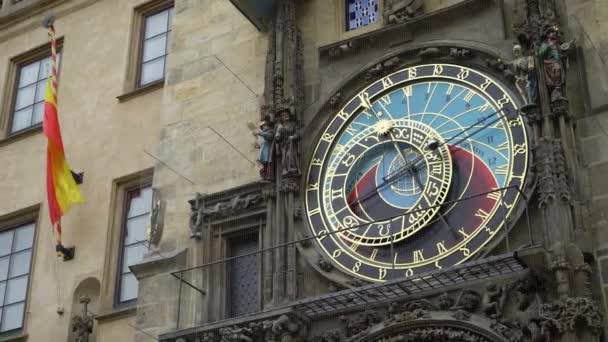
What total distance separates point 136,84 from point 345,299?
7.09 m

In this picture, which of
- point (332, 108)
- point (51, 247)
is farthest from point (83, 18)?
point (332, 108)

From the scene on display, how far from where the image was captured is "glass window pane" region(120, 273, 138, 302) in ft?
53.5

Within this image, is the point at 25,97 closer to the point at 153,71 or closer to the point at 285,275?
the point at 153,71

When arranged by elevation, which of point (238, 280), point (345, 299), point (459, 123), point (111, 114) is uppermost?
point (111, 114)

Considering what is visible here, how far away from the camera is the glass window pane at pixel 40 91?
1959cm

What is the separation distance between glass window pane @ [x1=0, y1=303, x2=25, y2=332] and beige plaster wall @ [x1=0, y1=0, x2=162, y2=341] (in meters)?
0.28

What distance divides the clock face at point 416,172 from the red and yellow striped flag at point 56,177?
15.7 feet

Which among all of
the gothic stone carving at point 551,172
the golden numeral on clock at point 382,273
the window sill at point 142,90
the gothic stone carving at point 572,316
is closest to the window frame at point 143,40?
the window sill at point 142,90

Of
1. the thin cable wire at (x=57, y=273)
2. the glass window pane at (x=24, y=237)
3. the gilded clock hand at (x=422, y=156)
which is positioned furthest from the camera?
the glass window pane at (x=24, y=237)

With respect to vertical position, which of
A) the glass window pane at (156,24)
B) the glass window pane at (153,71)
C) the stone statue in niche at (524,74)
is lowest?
the stone statue in niche at (524,74)

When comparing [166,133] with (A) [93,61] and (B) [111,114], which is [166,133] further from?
(A) [93,61]

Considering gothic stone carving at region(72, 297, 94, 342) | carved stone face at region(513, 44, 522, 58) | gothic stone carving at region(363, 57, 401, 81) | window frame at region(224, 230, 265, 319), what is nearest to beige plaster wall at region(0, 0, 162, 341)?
gothic stone carving at region(72, 297, 94, 342)

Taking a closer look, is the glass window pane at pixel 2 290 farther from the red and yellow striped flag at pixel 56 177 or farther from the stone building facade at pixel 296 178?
the red and yellow striped flag at pixel 56 177

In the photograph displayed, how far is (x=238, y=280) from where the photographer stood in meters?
14.3
